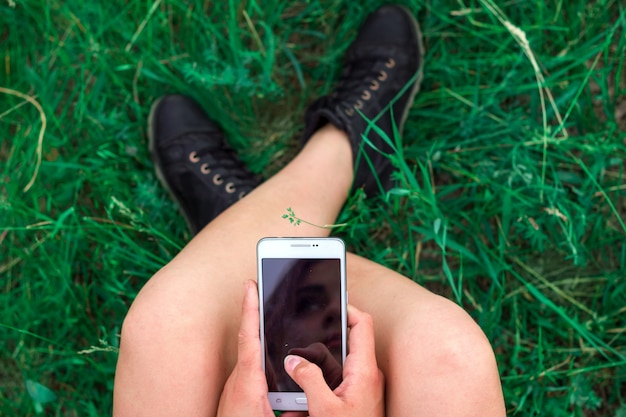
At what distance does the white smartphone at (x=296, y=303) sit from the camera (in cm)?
127

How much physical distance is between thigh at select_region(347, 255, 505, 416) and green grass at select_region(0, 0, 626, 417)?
543 millimetres

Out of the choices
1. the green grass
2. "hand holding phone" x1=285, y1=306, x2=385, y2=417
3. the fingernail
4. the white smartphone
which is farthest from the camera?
the green grass

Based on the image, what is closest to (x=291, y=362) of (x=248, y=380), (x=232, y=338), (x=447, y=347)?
(x=248, y=380)

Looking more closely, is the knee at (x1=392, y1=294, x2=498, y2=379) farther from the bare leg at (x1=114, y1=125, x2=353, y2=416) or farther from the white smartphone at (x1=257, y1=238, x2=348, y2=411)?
the bare leg at (x1=114, y1=125, x2=353, y2=416)

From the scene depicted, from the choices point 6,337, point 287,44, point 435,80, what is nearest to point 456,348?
point 435,80

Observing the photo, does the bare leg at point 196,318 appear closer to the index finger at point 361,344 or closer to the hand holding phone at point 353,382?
the hand holding phone at point 353,382

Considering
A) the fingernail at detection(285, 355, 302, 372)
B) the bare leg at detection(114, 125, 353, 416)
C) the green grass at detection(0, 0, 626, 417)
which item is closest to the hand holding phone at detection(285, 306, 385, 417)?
the fingernail at detection(285, 355, 302, 372)

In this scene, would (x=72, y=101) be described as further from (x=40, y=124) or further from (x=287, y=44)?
(x=287, y=44)

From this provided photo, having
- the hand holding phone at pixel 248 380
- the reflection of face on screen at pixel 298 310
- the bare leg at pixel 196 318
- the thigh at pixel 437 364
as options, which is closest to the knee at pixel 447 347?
the thigh at pixel 437 364

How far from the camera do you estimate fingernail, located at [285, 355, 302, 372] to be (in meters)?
1.14

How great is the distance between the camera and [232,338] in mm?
1313

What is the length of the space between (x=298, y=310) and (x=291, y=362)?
0.48ft

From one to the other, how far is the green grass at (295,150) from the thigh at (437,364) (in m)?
0.54

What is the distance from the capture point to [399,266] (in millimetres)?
1785
